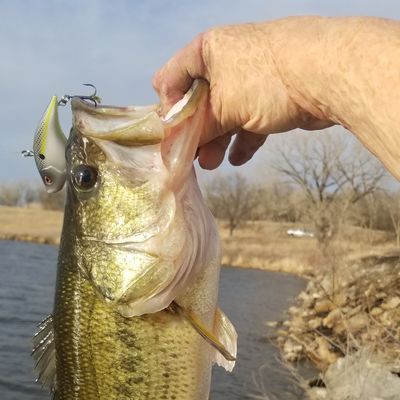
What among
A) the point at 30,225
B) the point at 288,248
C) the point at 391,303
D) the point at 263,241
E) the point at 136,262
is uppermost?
the point at 136,262

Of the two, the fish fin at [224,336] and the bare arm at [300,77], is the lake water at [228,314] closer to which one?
the fish fin at [224,336]

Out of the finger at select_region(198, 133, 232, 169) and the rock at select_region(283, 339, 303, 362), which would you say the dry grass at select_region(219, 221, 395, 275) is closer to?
the rock at select_region(283, 339, 303, 362)

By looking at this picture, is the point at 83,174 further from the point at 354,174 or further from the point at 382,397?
the point at 354,174

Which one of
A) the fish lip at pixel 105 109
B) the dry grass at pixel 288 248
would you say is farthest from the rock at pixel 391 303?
the fish lip at pixel 105 109

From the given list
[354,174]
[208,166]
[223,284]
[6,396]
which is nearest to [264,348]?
[6,396]

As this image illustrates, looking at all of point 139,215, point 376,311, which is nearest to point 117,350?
point 139,215

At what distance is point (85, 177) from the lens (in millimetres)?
2264

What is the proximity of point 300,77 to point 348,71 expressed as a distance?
0.20 meters

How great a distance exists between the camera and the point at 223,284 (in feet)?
86.6

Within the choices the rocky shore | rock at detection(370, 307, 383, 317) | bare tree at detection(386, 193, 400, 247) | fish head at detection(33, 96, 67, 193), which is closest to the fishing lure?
fish head at detection(33, 96, 67, 193)

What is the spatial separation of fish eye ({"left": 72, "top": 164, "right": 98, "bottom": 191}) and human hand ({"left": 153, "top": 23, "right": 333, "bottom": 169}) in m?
0.36

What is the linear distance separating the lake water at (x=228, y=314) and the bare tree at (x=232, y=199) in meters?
20.0

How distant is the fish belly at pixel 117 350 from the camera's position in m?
2.21

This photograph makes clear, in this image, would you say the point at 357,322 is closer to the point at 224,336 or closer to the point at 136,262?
the point at 224,336
